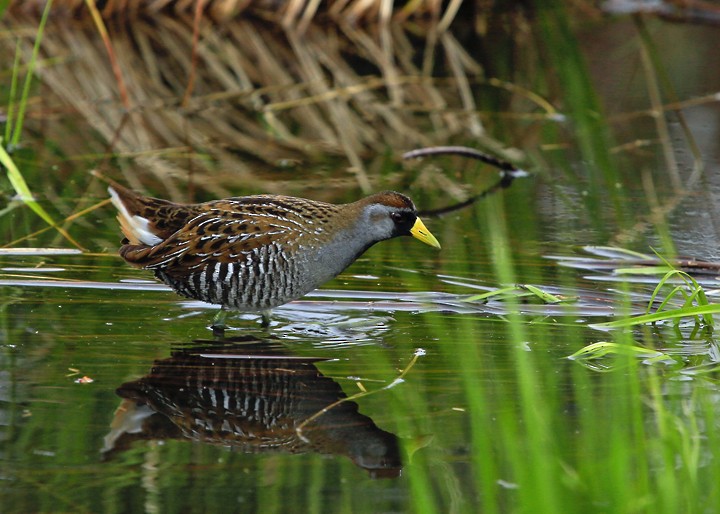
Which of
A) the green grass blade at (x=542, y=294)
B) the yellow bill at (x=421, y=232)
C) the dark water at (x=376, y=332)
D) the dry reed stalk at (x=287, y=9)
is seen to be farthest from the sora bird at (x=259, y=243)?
the dry reed stalk at (x=287, y=9)

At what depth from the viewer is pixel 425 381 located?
411 cm

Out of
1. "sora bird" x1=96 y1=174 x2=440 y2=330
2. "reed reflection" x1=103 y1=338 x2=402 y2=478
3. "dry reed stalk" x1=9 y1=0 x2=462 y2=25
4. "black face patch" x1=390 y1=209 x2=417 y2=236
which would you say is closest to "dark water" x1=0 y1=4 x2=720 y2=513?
"reed reflection" x1=103 y1=338 x2=402 y2=478

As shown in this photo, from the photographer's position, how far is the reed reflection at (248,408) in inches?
140

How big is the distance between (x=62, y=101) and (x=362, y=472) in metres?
5.89

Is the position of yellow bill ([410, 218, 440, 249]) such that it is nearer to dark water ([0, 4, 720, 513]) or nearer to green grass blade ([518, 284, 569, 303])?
dark water ([0, 4, 720, 513])

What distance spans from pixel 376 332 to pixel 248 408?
2.88ft

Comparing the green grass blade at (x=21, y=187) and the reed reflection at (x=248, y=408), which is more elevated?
the green grass blade at (x=21, y=187)

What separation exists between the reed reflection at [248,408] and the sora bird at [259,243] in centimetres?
26

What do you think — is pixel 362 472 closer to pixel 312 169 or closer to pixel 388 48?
pixel 312 169

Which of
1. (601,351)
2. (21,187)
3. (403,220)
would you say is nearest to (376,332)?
(403,220)

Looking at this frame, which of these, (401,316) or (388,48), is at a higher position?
(388,48)

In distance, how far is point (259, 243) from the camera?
467 cm

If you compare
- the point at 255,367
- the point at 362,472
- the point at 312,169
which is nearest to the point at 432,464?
the point at 362,472

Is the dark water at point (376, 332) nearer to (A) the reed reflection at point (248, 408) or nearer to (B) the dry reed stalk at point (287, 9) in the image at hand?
(A) the reed reflection at point (248, 408)
